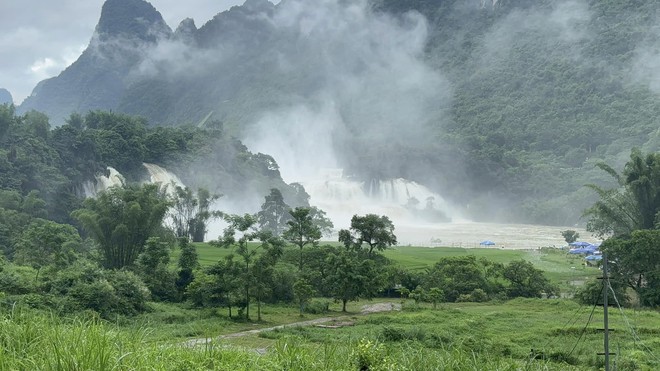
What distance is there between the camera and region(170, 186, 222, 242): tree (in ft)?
152

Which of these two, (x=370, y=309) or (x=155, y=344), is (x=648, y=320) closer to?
(x=370, y=309)

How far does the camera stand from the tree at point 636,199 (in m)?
27.0

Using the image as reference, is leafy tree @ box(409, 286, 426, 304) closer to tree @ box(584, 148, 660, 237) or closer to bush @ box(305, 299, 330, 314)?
bush @ box(305, 299, 330, 314)

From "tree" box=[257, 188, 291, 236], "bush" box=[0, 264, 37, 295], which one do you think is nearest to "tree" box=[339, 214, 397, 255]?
"bush" box=[0, 264, 37, 295]

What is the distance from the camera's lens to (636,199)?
27812 mm

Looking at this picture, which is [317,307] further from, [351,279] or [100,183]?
[100,183]

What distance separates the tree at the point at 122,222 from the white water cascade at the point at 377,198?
50.0m

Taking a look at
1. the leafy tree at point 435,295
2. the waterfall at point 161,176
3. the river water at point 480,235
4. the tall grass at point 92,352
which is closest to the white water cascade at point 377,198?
the river water at point 480,235

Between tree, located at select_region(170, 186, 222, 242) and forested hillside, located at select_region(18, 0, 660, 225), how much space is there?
42.5 m

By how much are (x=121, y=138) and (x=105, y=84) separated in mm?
111760

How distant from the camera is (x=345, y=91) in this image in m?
131

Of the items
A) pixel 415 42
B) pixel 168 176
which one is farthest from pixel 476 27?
pixel 168 176

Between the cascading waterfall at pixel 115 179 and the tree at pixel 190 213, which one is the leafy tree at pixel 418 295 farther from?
the tree at pixel 190 213

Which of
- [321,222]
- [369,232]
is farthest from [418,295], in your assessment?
[321,222]
